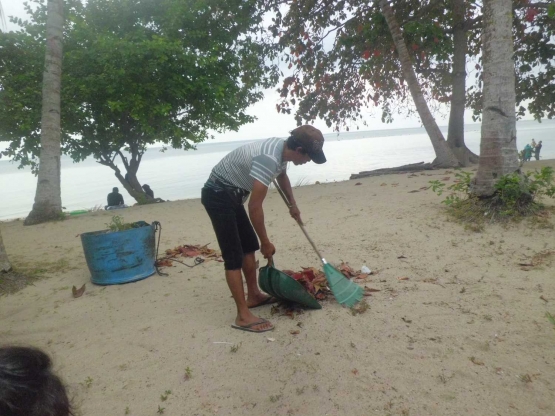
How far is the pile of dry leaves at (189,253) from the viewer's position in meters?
4.95

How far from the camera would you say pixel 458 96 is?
1070cm

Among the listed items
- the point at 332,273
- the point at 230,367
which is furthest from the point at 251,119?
the point at 230,367

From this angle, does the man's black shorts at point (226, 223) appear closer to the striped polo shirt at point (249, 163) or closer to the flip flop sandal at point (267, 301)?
the striped polo shirt at point (249, 163)

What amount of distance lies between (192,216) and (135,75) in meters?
4.31

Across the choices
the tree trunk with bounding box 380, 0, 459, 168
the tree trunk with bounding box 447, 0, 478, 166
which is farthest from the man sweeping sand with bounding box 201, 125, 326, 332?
the tree trunk with bounding box 447, 0, 478, 166

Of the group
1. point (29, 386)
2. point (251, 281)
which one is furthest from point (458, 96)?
point (29, 386)

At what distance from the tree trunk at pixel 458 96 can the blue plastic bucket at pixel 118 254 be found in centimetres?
825

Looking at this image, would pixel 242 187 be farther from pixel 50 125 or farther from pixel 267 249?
pixel 50 125

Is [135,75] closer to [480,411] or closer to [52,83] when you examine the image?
[52,83]

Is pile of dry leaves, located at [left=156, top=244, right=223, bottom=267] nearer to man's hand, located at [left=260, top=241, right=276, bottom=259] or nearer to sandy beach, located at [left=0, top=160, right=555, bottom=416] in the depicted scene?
sandy beach, located at [left=0, top=160, right=555, bottom=416]

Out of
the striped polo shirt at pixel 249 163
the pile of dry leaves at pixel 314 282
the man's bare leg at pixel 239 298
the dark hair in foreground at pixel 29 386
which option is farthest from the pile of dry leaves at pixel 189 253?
the dark hair in foreground at pixel 29 386

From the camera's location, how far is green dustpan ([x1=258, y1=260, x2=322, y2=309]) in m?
3.17

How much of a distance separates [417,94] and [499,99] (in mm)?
4103

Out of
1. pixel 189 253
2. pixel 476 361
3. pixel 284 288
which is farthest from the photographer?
pixel 189 253
